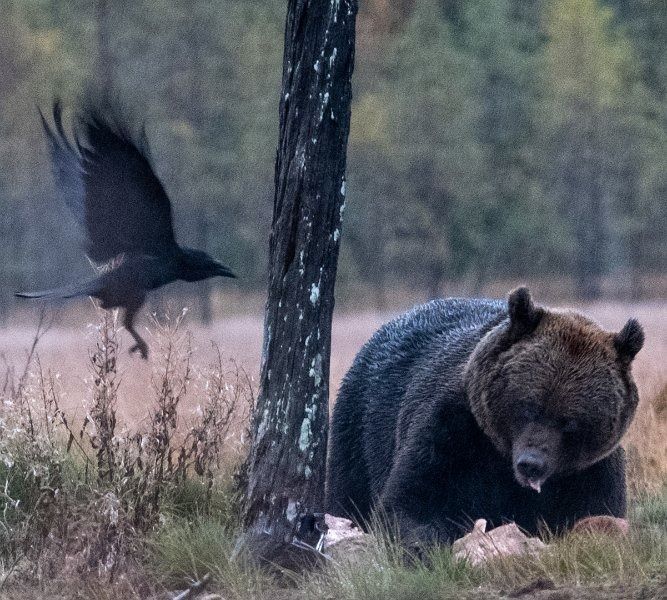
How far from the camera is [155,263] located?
5535 mm

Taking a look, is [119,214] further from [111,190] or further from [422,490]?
[422,490]

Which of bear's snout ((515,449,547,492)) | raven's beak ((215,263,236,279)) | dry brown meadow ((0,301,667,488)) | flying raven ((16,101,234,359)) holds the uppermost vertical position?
flying raven ((16,101,234,359))

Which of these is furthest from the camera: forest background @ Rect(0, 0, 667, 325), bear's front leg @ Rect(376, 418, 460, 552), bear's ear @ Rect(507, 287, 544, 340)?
forest background @ Rect(0, 0, 667, 325)

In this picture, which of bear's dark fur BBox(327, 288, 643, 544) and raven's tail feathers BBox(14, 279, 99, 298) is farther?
raven's tail feathers BBox(14, 279, 99, 298)

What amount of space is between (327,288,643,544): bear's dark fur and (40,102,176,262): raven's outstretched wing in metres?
1.40

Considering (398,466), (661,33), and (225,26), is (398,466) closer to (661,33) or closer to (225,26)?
(225,26)

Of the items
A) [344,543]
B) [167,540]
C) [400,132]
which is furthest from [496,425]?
[400,132]

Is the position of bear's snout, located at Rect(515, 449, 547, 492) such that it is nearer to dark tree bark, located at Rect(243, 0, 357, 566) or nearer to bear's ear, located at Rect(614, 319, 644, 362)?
bear's ear, located at Rect(614, 319, 644, 362)

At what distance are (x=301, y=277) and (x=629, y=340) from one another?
1.45 meters

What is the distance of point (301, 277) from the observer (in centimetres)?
468

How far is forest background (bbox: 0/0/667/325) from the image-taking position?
86.8 feet

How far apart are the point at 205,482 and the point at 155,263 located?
3.42 ft

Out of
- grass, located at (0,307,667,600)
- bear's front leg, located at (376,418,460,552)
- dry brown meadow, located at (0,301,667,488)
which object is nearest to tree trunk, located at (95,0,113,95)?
dry brown meadow, located at (0,301,667,488)

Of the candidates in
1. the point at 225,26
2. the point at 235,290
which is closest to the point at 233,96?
the point at 225,26
